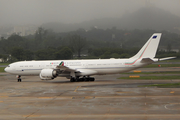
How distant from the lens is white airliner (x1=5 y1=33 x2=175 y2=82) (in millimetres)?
34938

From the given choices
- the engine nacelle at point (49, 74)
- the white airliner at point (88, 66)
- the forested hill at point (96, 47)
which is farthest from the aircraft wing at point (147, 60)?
the forested hill at point (96, 47)

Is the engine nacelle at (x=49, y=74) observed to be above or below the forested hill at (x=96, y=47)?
below

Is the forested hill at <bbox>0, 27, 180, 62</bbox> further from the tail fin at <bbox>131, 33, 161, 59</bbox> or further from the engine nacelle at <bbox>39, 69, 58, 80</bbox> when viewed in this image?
the engine nacelle at <bbox>39, 69, 58, 80</bbox>

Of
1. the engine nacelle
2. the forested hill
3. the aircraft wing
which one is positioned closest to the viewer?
the aircraft wing

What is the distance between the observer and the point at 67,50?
71125mm

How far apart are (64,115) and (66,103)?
3.82 metres

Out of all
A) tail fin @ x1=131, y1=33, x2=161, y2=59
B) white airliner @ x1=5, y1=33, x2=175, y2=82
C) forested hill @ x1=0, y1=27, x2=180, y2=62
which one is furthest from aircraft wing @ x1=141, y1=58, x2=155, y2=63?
forested hill @ x1=0, y1=27, x2=180, y2=62

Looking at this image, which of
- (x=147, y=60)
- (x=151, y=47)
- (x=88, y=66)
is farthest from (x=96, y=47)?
(x=147, y=60)

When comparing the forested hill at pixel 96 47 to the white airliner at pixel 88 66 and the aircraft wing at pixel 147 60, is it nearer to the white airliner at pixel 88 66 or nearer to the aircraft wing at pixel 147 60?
the white airliner at pixel 88 66

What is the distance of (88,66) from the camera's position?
122 ft

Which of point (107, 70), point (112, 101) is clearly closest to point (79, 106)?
point (112, 101)

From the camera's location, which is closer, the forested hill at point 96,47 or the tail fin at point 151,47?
the tail fin at point 151,47

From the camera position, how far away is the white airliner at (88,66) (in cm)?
3494

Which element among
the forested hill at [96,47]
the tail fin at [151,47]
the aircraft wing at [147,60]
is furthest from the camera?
the forested hill at [96,47]
